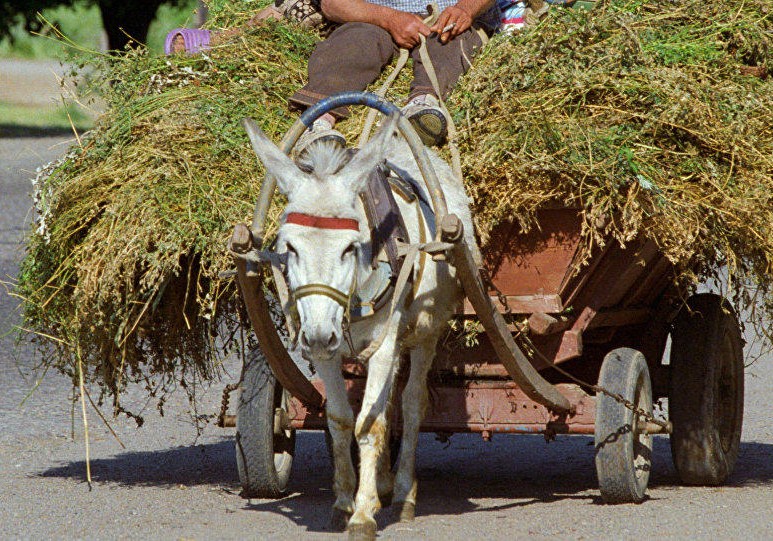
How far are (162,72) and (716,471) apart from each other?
334 centimetres

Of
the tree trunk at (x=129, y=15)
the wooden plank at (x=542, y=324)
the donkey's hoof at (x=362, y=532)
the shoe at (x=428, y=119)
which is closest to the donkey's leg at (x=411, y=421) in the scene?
the wooden plank at (x=542, y=324)

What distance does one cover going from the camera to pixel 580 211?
5.04 meters

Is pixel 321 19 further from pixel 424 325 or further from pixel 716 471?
pixel 716 471

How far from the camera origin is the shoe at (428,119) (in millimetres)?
5270

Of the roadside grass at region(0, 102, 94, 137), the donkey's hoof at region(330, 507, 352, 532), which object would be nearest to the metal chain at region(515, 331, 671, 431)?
the donkey's hoof at region(330, 507, 352, 532)

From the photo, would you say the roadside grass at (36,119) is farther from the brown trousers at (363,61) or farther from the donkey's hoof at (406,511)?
the donkey's hoof at (406,511)

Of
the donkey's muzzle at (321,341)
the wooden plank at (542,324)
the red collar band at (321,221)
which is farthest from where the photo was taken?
the wooden plank at (542,324)

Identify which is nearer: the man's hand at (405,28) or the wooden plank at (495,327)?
the wooden plank at (495,327)

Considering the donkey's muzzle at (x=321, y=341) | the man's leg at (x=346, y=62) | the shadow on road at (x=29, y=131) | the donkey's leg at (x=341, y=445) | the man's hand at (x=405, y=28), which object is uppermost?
the shadow on road at (x=29, y=131)

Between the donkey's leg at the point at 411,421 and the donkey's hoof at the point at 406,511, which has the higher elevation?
the donkey's leg at the point at 411,421

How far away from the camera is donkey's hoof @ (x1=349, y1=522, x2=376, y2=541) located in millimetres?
4590

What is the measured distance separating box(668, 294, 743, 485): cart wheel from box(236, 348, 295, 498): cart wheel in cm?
188

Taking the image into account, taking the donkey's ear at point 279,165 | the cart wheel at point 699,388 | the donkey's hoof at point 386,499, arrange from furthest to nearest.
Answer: the cart wheel at point 699,388
the donkey's hoof at point 386,499
the donkey's ear at point 279,165

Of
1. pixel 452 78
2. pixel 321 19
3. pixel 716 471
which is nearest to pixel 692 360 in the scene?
pixel 716 471
